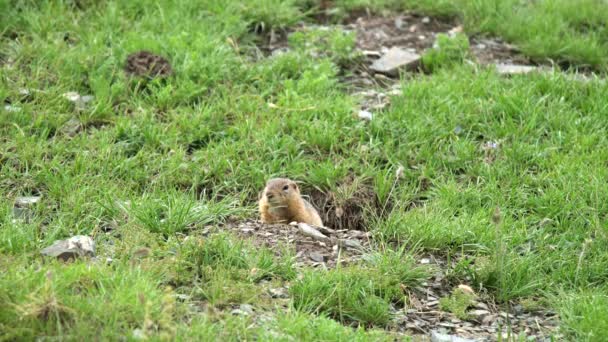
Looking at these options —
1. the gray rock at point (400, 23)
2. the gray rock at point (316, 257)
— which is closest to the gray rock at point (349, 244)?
the gray rock at point (316, 257)

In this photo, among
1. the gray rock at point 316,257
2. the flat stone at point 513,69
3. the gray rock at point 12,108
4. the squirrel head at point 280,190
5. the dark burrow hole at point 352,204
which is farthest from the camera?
the flat stone at point 513,69

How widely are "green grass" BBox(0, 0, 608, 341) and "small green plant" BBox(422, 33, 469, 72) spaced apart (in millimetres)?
62

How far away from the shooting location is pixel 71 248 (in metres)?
5.16

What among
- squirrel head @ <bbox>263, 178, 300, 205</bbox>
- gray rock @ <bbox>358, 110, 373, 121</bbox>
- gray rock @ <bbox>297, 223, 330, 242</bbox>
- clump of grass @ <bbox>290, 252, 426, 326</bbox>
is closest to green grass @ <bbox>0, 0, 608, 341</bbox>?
clump of grass @ <bbox>290, 252, 426, 326</bbox>

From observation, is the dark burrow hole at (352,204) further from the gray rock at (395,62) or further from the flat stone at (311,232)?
the gray rock at (395,62)

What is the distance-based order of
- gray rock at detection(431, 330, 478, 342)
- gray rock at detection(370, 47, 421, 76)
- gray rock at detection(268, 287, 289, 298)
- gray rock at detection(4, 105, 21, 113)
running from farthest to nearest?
gray rock at detection(370, 47, 421, 76) < gray rock at detection(4, 105, 21, 113) < gray rock at detection(268, 287, 289, 298) < gray rock at detection(431, 330, 478, 342)

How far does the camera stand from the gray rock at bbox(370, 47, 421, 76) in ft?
27.0

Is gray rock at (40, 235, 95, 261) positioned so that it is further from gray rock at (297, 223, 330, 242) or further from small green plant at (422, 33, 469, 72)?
small green plant at (422, 33, 469, 72)

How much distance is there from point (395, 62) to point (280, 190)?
241 centimetres

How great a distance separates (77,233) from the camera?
18.8 feet

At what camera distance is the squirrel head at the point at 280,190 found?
6301 millimetres

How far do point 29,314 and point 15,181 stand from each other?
Answer: 248 cm

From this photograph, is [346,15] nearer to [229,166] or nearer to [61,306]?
[229,166]

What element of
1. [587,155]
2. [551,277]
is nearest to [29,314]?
[551,277]
